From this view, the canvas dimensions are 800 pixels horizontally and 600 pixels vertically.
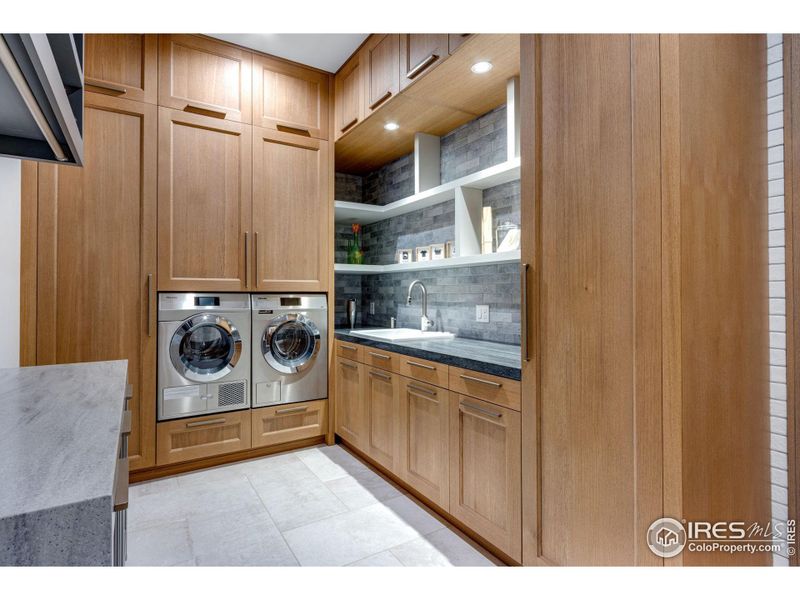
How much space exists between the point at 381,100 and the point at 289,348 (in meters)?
1.75

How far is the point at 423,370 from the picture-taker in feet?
6.73

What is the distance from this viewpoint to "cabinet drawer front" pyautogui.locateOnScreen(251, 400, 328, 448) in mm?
2757

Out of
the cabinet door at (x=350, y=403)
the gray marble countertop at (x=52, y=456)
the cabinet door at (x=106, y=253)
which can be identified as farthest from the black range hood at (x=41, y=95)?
the cabinet door at (x=350, y=403)

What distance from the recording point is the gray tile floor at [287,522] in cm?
173

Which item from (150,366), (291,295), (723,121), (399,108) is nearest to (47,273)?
(150,366)

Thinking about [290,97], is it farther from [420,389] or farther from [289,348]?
[420,389]

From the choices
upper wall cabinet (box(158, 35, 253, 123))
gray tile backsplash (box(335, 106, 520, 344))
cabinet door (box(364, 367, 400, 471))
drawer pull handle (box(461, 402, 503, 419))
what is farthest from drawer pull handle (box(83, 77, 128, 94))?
drawer pull handle (box(461, 402, 503, 419))

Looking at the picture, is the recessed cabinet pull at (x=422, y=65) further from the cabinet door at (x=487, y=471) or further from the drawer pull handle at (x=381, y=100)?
the cabinet door at (x=487, y=471)

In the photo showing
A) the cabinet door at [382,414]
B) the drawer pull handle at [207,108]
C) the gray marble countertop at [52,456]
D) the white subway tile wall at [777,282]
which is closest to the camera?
the gray marble countertop at [52,456]

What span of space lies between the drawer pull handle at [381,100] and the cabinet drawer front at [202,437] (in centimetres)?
213

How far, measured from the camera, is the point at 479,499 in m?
1.74

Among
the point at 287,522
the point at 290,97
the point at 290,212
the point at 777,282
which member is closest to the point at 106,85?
the point at 290,97

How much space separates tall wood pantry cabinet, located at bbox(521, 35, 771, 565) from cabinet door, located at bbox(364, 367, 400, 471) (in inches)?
39.5

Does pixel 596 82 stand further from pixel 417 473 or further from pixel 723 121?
pixel 417 473
